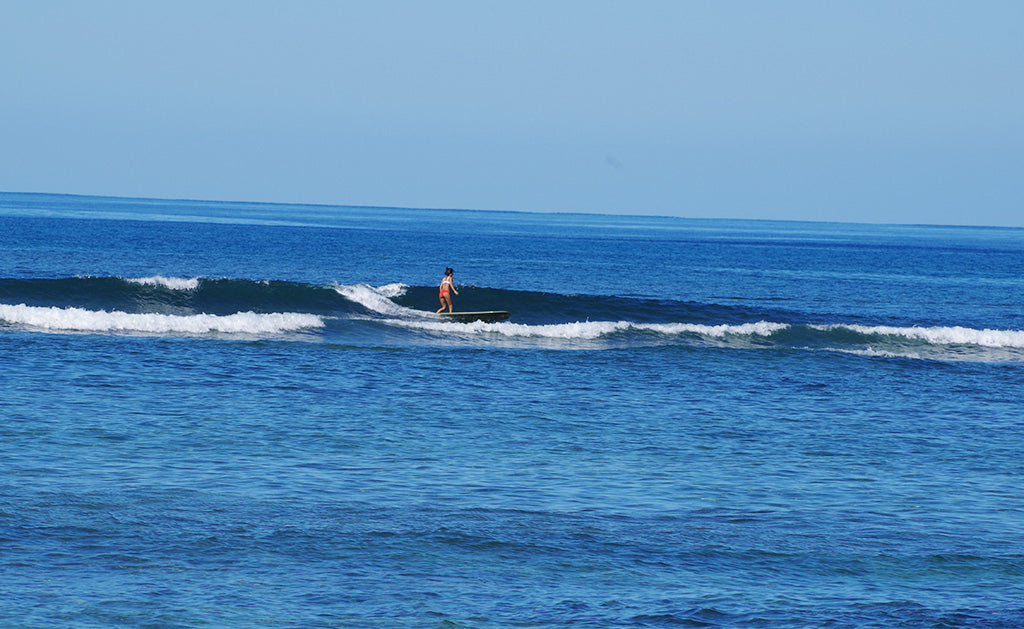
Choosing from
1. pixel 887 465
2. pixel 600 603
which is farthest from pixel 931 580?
pixel 887 465

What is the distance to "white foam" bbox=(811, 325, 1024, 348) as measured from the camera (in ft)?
129

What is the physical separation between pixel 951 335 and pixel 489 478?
30.6m

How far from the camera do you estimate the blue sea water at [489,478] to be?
400 inches

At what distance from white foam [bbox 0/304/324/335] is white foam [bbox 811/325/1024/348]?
21.0m

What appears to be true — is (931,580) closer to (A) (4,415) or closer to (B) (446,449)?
(B) (446,449)

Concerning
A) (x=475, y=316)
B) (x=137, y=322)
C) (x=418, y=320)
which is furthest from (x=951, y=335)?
(x=137, y=322)

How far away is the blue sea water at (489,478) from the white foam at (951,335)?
294 centimetres

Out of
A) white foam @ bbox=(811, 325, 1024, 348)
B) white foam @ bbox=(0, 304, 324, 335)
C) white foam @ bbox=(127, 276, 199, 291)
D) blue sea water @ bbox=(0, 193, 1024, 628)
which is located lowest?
blue sea water @ bbox=(0, 193, 1024, 628)

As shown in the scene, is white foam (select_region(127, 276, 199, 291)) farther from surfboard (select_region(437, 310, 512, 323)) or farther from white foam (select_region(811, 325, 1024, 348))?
white foam (select_region(811, 325, 1024, 348))

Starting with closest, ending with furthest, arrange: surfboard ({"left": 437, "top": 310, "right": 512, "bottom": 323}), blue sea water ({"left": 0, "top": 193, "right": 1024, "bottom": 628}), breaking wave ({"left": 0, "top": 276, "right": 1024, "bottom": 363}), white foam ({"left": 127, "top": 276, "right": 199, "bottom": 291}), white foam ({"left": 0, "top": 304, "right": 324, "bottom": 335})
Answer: blue sea water ({"left": 0, "top": 193, "right": 1024, "bottom": 628}) → white foam ({"left": 0, "top": 304, "right": 324, "bottom": 335}) → breaking wave ({"left": 0, "top": 276, "right": 1024, "bottom": 363}) → surfboard ({"left": 437, "top": 310, "right": 512, "bottom": 323}) → white foam ({"left": 127, "top": 276, "right": 199, "bottom": 291})

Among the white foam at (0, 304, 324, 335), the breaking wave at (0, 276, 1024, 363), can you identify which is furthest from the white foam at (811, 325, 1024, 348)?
the white foam at (0, 304, 324, 335)

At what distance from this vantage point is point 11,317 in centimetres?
3200

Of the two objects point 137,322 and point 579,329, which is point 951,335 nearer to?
point 579,329

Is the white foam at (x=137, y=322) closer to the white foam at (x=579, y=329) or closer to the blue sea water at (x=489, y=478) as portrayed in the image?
the blue sea water at (x=489, y=478)
